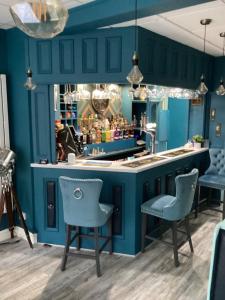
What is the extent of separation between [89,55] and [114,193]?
1.59 meters

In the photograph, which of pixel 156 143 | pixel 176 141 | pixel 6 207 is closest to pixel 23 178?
pixel 6 207

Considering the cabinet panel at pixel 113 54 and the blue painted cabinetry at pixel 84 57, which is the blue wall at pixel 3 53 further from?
the cabinet panel at pixel 113 54

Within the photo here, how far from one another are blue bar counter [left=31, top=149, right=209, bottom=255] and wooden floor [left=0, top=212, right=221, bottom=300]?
0.20m

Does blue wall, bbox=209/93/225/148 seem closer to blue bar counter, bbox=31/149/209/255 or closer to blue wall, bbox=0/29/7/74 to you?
blue bar counter, bbox=31/149/209/255

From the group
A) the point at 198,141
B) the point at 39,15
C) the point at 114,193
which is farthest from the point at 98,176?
the point at 198,141

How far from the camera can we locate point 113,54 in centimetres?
308

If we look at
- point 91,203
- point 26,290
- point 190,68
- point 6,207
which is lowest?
point 26,290

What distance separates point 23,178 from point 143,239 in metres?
1.69

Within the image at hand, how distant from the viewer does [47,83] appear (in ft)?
10.8

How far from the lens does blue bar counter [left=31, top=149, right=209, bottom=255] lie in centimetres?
324

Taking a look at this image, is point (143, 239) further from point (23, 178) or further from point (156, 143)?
point (156, 143)

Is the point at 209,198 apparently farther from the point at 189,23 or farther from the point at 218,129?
the point at 189,23

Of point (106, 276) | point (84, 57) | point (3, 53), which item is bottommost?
point (106, 276)

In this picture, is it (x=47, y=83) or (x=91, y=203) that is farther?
(x=47, y=83)
